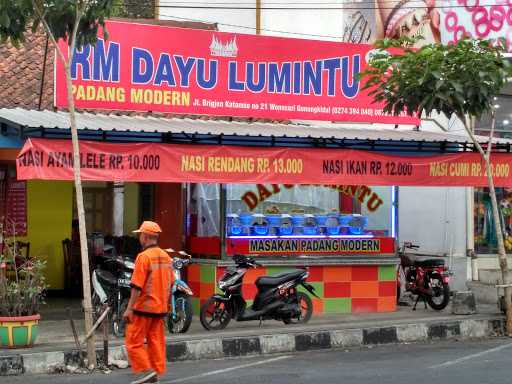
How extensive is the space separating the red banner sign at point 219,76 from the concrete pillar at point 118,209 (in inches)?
145

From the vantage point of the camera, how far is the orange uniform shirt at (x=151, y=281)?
27.9ft

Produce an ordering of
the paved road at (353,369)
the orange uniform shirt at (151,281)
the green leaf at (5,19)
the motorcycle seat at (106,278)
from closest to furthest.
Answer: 1. the orange uniform shirt at (151,281)
2. the paved road at (353,369)
3. the green leaf at (5,19)
4. the motorcycle seat at (106,278)

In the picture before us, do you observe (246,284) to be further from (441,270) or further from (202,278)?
(441,270)

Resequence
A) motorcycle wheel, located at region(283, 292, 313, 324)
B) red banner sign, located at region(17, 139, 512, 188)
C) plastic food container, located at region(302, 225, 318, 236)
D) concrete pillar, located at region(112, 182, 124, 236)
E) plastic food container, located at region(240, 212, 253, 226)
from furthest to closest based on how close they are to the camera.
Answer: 1. concrete pillar, located at region(112, 182, 124, 236)
2. plastic food container, located at region(302, 225, 318, 236)
3. plastic food container, located at region(240, 212, 253, 226)
4. motorcycle wheel, located at region(283, 292, 313, 324)
5. red banner sign, located at region(17, 139, 512, 188)

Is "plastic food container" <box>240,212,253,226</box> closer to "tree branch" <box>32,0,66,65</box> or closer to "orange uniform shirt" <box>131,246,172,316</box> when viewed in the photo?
"tree branch" <box>32,0,66,65</box>

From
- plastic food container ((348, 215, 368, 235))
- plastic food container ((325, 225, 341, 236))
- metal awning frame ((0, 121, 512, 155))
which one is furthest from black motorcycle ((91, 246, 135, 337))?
plastic food container ((348, 215, 368, 235))

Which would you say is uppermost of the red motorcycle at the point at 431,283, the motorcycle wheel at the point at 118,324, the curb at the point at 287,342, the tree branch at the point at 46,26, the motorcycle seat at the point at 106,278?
the tree branch at the point at 46,26

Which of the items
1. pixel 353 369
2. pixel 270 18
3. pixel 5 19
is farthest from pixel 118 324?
pixel 270 18

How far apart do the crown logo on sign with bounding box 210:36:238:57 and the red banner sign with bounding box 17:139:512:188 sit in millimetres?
2650

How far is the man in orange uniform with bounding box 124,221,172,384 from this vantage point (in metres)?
8.45

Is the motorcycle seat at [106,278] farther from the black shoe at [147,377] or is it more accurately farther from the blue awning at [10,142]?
the black shoe at [147,377]

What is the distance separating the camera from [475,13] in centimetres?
1766

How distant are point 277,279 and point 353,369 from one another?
2794 mm

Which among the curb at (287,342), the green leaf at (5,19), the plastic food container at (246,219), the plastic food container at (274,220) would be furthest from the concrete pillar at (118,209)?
the green leaf at (5,19)
